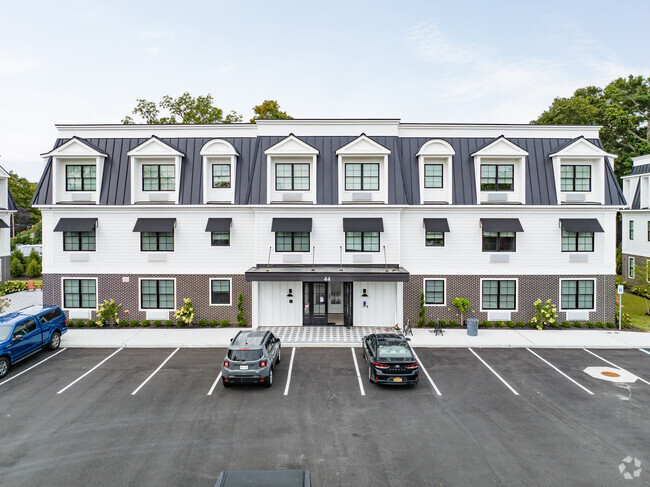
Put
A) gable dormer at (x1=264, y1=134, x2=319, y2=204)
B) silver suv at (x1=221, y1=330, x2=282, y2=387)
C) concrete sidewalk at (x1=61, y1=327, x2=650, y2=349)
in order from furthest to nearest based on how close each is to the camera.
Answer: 1. gable dormer at (x1=264, y1=134, x2=319, y2=204)
2. concrete sidewalk at (x1=61, y1=327, x2=650, y2=349)
3. silver suv at (x1=221, y1=330, x2=282, y2=387)

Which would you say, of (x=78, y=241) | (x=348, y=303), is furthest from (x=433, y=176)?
(x=78, y=241)

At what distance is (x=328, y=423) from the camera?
480 inches

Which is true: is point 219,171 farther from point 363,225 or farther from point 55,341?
point 55,341

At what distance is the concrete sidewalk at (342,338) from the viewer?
65.3 ft

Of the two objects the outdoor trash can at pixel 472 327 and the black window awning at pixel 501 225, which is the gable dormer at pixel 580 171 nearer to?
the black window awning at pixel 501 225

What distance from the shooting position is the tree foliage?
142ft

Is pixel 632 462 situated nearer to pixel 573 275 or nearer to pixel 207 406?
pixel 207 406

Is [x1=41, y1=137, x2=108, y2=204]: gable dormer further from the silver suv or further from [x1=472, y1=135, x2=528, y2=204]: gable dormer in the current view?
[x1=472, y1=135, x2=528, y2=204]: gable dormer

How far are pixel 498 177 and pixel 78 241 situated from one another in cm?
2581

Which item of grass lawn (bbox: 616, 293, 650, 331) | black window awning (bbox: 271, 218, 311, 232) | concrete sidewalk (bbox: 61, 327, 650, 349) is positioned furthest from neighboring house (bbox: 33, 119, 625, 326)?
grass lawn (bbox: 616, 293, 650, 331)

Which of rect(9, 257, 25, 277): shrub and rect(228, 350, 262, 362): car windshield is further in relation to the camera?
rect(9, 257, 25, 277): shrub

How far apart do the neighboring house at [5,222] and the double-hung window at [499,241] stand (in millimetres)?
37574

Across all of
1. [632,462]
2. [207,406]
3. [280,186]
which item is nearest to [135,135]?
[280,186]

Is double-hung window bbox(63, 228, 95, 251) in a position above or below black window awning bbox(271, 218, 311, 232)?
below
